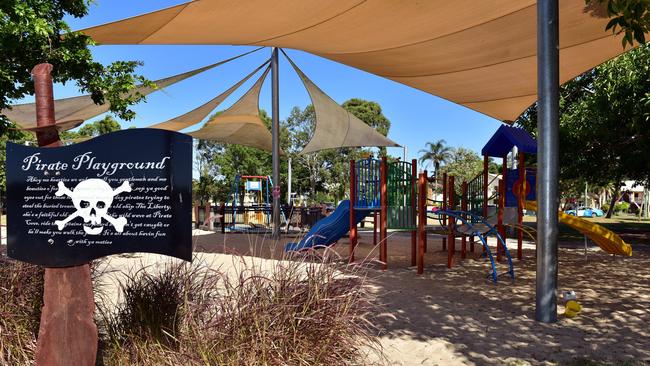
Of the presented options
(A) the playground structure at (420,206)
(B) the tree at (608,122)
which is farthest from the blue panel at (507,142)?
(B) the tree at (608,122)

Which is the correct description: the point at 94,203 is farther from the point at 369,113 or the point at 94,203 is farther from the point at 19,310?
the point at 369,113

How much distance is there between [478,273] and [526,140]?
9.35 ft

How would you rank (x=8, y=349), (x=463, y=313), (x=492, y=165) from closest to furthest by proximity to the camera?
1. (x=8, y=349)
2. (x=463, y=313)
3. (x=492, y=165)

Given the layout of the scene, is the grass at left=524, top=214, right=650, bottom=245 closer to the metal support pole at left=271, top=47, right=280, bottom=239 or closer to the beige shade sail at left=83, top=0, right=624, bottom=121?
the beige shade sail at left=83, top=0, right=624, bottom=121

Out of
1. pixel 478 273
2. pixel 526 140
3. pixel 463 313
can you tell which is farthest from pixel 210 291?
pixel 526 140

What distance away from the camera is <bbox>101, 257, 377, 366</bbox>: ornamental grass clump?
2.66 meters

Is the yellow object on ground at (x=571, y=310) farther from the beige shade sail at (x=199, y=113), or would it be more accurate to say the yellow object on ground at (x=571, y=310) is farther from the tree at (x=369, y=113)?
the tree at (x=369, y=113)

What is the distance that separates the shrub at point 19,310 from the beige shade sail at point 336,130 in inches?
428

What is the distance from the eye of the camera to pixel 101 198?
8.86ft

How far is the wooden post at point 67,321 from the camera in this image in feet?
9.25

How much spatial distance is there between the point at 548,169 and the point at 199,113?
11.5 metres

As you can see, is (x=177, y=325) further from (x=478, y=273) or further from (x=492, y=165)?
(x=492, y=165)

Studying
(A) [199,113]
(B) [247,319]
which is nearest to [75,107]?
(A) [199,113]

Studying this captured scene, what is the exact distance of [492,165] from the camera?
6069 cm
